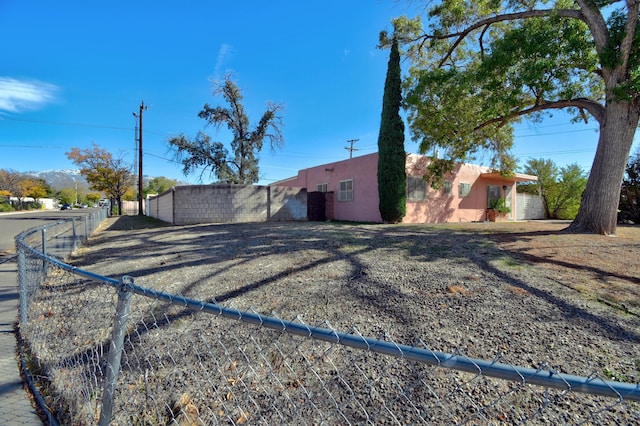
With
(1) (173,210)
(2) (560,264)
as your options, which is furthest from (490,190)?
(1) (173,210)

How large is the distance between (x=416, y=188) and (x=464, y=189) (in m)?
3.55

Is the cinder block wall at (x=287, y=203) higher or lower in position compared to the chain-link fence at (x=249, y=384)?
higher

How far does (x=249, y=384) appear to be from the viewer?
242 cm

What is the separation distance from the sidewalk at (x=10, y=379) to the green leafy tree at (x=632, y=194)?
22.0m

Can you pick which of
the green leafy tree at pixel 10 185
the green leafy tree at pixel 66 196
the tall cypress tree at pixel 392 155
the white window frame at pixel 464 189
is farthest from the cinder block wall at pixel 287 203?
the green leafy tree at pixel 66 196

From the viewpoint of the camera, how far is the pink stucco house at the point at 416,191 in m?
14.6

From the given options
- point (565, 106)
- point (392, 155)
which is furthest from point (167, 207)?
point (565, 106)

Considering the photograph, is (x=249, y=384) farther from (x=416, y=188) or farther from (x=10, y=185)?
(x=10, y=185)

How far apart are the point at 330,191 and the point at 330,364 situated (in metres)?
14.3

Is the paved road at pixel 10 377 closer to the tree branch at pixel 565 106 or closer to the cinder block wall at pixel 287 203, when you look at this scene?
the cinder block wall at pixel 287 203

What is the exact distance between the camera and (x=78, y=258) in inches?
270

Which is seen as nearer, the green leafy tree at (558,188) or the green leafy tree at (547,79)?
the green leafy tree at (547,79)

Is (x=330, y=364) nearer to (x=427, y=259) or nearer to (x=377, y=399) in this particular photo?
(x=377, y=399)

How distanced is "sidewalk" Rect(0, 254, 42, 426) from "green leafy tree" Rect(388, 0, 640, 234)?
1014cm
